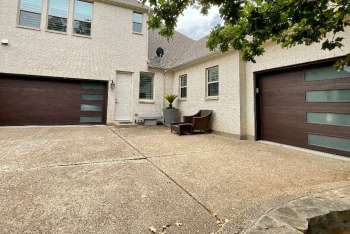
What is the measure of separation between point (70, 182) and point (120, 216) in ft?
4.26

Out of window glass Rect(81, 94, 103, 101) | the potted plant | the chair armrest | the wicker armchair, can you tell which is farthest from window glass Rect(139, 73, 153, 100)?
the wicker armchair

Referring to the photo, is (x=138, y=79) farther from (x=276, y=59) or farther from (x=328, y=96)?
(x=328, y=96)

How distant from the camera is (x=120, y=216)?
2105 mm

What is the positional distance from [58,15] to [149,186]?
396 inches

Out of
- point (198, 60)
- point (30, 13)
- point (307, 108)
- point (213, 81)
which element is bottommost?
point (307, 108)

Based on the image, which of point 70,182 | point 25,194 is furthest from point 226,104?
point 25,194

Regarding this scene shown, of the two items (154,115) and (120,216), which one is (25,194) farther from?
(154,115)

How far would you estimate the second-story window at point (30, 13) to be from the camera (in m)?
8.82

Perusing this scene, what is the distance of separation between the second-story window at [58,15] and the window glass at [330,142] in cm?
1078

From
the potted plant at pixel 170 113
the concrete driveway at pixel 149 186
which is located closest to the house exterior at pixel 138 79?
the potted plant at pixel 170 113

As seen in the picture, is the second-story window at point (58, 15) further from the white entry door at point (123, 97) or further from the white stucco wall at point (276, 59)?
the white stucco wall at point (276, 59)

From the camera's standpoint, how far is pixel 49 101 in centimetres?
921

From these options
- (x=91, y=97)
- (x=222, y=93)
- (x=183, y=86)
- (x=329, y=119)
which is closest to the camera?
(x=329, y=119)

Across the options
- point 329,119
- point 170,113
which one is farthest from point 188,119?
point 329,119
